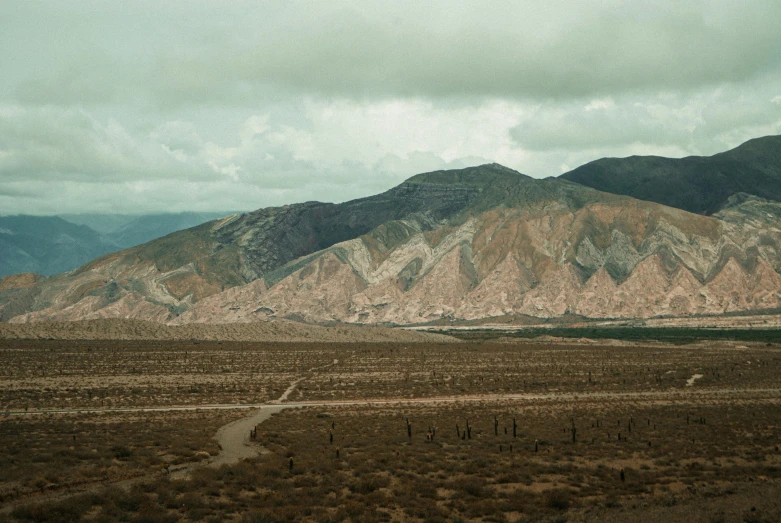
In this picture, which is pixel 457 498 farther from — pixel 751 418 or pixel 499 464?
pixel 751 418

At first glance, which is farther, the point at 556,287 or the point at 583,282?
the point at 583,282

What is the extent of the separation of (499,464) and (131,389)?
119 ft

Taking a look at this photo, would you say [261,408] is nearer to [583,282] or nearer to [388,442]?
[388,442]

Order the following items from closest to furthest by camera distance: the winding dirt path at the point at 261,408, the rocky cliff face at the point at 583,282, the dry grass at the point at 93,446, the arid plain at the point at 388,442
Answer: the arid plain at the point at 388,442 < the winding dirt path at the point at 261,408 < the dry grass at the point at 93,446 < the rocky cliff face at the point at 583,282

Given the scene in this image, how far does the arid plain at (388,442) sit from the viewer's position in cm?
2062

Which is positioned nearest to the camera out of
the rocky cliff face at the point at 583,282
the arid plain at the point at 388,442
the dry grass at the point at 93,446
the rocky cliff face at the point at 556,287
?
the arid plain at the point at 388,442

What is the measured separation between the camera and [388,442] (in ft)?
106

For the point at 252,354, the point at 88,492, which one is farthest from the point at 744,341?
the point at 88,492

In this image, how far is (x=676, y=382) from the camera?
60812mm

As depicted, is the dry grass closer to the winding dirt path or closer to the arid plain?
the arid plain

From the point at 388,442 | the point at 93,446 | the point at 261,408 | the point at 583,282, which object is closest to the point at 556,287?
the point at 583,282

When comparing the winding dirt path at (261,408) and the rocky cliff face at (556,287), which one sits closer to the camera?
the winding dirt path at (261,408)

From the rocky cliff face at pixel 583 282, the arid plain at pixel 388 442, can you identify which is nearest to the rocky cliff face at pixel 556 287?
the rocky cliff face at pixel 583 282

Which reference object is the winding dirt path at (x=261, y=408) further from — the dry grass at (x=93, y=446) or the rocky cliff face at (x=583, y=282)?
the rocky cliff face at (x=583, y=282)
